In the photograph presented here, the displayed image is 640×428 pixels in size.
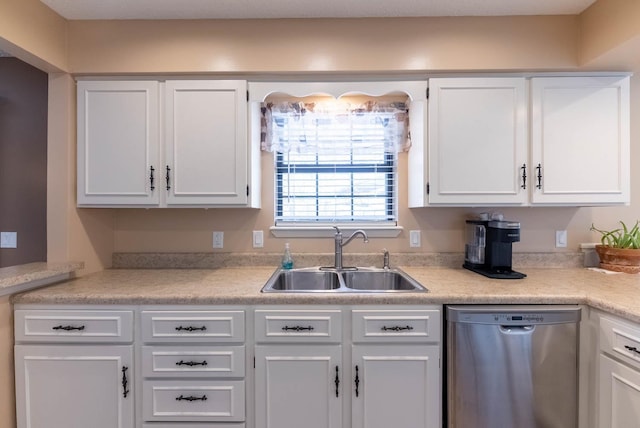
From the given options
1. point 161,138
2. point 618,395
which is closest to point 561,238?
point 618,395

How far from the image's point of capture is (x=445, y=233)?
2156 millimetres

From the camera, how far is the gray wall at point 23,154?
2.08m

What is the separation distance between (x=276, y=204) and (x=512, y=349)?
157 cm

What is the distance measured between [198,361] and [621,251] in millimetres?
2488

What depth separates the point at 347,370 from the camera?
147 cm

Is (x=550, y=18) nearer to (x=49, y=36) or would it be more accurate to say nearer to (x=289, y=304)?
(x=289, y=304)

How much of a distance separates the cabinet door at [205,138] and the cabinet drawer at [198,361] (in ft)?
2.73

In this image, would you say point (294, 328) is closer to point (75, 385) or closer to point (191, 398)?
point (191, 398)

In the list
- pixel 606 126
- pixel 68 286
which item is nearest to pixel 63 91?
pixel 68 286

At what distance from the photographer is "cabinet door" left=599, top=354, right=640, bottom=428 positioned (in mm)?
1228

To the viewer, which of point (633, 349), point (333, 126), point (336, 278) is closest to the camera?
point (633, 349)

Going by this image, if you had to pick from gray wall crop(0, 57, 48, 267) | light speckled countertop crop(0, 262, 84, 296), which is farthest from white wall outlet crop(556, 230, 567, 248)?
gray wall crop(0, 57, 48, 267)

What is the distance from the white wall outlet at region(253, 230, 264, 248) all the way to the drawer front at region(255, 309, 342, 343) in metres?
0.77

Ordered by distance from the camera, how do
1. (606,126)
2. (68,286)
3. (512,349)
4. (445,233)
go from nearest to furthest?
(512,349) → (68,286) → (606,126) → (445,233)
